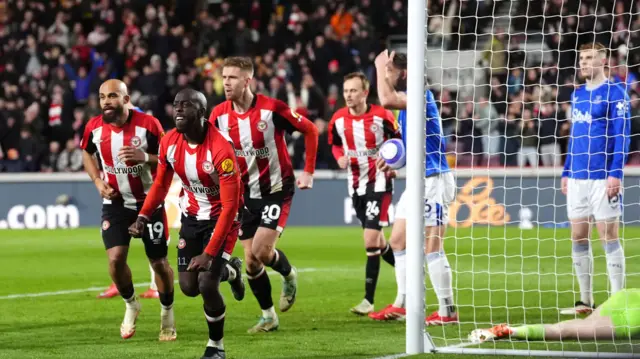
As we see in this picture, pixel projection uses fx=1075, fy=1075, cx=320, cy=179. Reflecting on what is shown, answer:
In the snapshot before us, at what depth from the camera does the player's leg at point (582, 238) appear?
28.5 ft

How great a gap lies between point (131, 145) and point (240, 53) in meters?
15.6

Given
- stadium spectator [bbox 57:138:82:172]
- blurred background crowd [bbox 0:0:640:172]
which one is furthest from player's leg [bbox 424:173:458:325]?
stadium spectator [bbox 57:138:82:172]

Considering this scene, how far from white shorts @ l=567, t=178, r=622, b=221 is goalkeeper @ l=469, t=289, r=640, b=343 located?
2.20 meters

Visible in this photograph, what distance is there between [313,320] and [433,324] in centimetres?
101

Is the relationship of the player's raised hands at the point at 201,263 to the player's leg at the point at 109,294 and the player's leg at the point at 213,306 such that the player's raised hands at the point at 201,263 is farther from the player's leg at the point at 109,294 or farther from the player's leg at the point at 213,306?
the player's leg at the point at 109,294

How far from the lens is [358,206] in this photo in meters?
9.66

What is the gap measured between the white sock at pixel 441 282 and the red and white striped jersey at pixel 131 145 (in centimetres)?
224

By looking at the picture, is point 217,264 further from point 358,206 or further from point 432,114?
point 358,206

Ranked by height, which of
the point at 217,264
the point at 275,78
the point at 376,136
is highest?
the point at 275,78

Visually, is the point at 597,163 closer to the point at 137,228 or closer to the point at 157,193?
the point at 157,193

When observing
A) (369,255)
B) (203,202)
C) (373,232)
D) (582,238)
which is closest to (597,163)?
A: (582,238)

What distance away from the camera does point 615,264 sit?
8.56 meters

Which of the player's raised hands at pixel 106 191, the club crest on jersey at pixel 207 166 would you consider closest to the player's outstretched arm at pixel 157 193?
the club crest on jersey at pixel 207 166

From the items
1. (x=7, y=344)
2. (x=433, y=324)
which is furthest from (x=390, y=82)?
(x=7, y=344)
